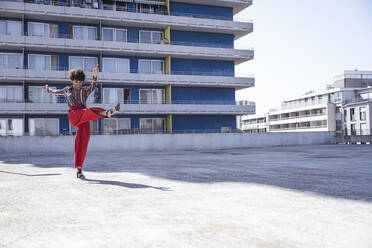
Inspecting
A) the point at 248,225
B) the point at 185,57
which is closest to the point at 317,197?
the point at 248,225

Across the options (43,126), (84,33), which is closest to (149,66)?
(84,33)

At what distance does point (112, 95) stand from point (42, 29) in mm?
8521

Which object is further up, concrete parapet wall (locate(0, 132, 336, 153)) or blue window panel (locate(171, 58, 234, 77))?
blue window panel (locate(171, 58, 234, 77))

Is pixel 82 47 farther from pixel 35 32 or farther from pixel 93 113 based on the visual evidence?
pixel 93 113

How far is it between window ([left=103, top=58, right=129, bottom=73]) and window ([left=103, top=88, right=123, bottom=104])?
1819 mm

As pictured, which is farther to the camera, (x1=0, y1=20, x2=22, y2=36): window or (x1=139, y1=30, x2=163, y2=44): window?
(x1=139, y1=30, x2=163, y2=44): window

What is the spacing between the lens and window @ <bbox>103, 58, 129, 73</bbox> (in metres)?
33.8

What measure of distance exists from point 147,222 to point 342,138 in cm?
3765

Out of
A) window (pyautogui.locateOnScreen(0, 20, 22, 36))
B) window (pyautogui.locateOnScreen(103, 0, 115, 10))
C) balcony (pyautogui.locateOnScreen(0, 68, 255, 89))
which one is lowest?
balcony (pyautogui.locateOnScreen(0, 68, 255, 89))

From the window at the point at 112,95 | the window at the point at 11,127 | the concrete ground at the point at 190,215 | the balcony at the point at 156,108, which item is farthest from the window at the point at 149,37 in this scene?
the concrete ground at the point at 190,215

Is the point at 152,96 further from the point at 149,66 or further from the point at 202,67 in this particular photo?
the point at 202,67

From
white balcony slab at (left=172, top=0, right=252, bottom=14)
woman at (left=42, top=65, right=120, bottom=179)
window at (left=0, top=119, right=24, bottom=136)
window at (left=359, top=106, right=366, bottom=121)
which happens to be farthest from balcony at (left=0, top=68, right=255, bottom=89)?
window at (left=359, top=106, right=366, bottom=121)

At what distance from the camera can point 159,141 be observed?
93.0ft

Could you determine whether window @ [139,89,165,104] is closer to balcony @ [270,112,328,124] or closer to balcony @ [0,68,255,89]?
balcony @ [0,68,255,89]
